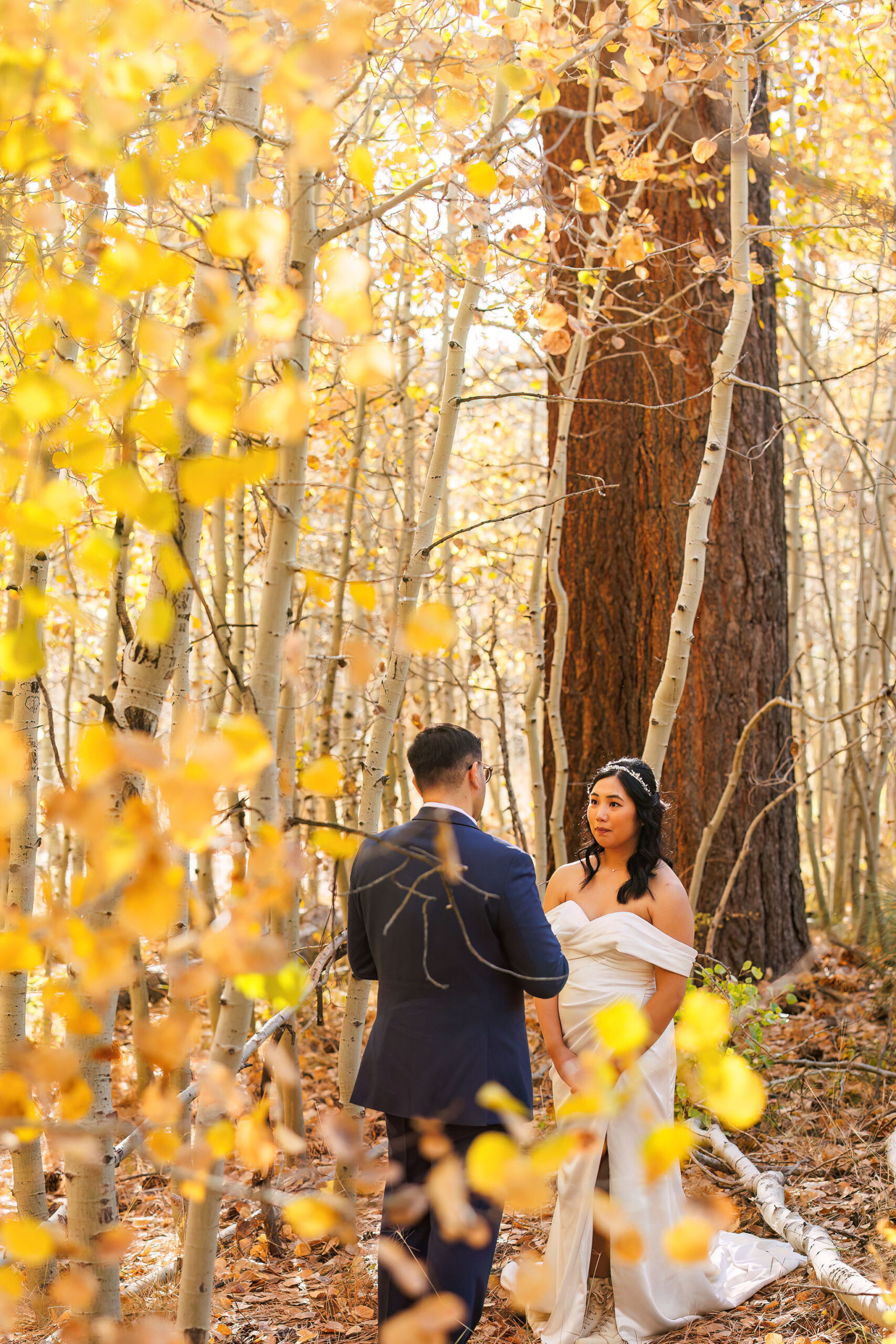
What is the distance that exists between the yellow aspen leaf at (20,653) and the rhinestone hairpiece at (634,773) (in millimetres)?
2221

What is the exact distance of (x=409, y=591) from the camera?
129 inches

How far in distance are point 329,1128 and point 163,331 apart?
1177 millimetres

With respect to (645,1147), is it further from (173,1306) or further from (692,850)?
Result: (692,850)

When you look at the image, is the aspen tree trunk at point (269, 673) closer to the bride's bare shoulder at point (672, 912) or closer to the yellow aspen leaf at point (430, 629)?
the yellow aspen leaf at point (430, 629)

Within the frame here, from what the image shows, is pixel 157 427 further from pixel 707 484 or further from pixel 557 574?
pixel 557 574

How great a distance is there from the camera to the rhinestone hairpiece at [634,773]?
3289 millimetres

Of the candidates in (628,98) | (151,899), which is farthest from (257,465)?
(628,98)

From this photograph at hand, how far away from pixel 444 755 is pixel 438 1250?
4.20 ft

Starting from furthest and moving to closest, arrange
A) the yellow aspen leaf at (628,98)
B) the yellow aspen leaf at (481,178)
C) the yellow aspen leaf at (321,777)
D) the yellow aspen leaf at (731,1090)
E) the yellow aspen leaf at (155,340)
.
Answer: the yellow aspen leaf at (628,98) < the yellow aspen leaf at (481,178) < the yellow aspen leaf at (321,777) < the yellow aspen leaf at (155,340) < the yellow aspen leaf at (731,1090)

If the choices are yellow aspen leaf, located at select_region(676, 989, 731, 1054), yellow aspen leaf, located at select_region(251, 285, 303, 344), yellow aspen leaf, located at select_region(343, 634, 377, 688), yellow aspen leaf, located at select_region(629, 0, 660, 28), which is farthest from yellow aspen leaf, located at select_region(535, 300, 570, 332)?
yellow aspen leaf, located at select_region(676, 989, 731, 1054)

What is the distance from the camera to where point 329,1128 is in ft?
4.60

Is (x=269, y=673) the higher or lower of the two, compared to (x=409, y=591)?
lower

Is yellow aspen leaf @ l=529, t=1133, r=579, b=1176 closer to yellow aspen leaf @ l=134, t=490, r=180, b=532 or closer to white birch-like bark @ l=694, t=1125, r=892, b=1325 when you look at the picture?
yellow aspen leaf @ l=134, t=490, r=180, b=532

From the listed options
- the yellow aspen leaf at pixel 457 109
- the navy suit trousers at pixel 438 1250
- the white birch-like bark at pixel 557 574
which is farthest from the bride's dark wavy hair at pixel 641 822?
the yellow aspen leaf at pixel 457 109
